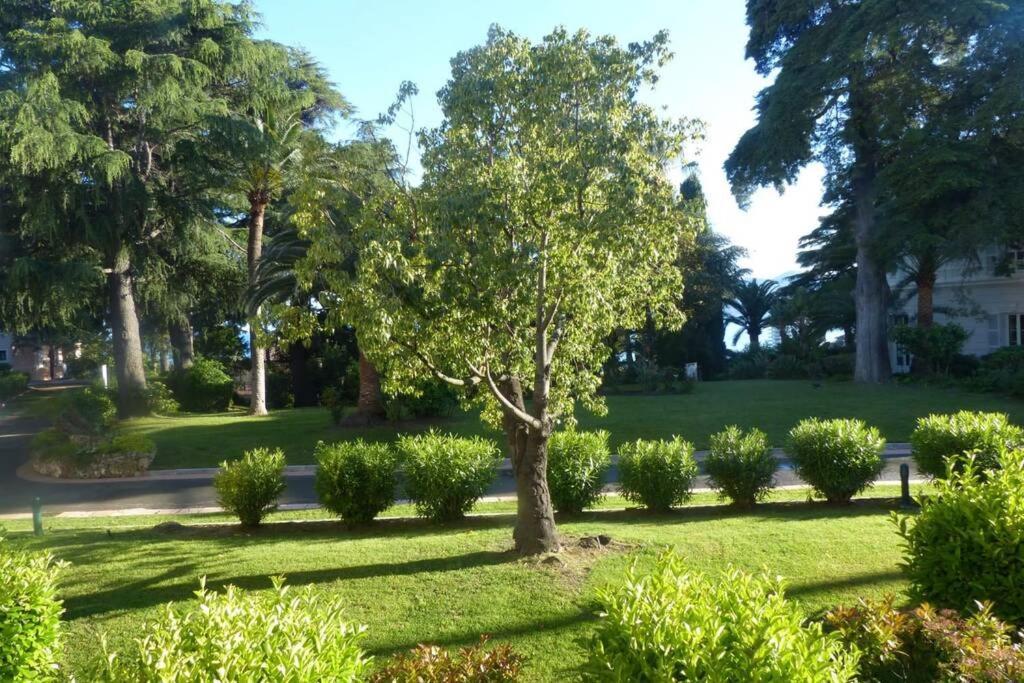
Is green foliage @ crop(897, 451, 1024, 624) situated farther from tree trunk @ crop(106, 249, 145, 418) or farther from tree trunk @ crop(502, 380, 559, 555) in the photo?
tree trunk @ crop(106, 249, 145, 418)

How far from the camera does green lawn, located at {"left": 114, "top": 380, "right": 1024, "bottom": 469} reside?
20.4 meters

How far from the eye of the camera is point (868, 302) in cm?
2956

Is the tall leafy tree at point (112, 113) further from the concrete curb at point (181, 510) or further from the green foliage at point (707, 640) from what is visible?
the green foliage at point (707, 640)

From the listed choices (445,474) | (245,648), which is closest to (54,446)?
(445,474)

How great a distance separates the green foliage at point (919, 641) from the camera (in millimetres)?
3967

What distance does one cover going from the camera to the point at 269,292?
2283 centimetres

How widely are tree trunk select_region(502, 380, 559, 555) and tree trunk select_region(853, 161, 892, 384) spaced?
2407 cm

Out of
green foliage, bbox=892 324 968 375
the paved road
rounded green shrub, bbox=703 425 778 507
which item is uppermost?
green foliage, bbox=892 324 968 375

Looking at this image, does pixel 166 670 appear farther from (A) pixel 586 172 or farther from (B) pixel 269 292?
(B) pixel 269 292

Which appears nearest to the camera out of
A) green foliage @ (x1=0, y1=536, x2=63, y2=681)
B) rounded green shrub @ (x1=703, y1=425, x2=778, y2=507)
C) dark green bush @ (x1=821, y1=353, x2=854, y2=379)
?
green foliage @ (x1=0, y1=536, x2=63, y2=681)

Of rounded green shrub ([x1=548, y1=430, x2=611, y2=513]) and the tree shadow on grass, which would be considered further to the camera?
rounded green shrub ([x1=548, y1=430, x2=611, y2=513])

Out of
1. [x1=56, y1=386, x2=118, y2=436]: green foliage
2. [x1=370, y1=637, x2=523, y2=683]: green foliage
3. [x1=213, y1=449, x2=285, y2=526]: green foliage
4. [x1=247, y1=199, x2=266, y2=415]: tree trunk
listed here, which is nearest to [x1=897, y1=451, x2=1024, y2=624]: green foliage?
[x1=370, y1=637, x2=523, y2=683]: green foliage

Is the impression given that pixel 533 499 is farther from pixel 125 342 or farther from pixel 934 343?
pixel 934 343

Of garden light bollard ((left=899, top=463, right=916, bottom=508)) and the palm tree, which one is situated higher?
the palm tree
